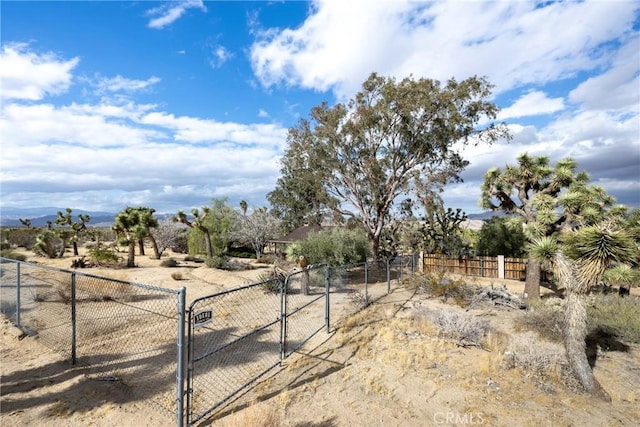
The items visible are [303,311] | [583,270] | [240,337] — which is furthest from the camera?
[303,311]

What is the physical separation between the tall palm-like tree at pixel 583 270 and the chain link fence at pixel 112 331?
310 inches

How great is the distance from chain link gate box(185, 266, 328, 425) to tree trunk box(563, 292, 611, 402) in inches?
226

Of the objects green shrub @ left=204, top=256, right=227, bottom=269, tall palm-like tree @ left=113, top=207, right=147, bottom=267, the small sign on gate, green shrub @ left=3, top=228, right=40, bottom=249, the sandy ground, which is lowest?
the sandy ground

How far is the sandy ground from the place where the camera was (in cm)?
587

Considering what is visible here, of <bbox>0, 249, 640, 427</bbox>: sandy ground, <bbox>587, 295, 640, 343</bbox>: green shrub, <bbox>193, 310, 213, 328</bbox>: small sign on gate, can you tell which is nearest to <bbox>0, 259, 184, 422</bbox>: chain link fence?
<bbox>193, 310, 213, 328</bbox>: small sign on gate

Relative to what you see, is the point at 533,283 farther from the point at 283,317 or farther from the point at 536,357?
the point at 283,317

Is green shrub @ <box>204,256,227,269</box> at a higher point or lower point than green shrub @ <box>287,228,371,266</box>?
lower

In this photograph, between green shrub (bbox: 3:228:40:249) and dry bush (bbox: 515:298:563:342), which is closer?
dry bush (bbox: 515:298:563:342)

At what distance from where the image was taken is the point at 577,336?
7.61 meters

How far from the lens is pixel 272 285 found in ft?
53.0

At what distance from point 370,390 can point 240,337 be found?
2772 millimetres

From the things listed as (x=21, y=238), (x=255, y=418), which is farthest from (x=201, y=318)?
(x=21, y=238)

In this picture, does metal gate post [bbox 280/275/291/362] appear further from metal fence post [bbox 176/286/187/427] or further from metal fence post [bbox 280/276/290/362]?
metal fence post [bbox 176/286/187/427]

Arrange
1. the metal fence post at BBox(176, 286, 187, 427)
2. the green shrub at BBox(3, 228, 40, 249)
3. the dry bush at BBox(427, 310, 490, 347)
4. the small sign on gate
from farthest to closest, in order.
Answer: the green shrub at BBox(3, 228, 40, 249)
the dry bush at BBox(427, 310, 490, 347)
the small sign on gate
the metal fence post at BBox(176, 286, 187, 427)
